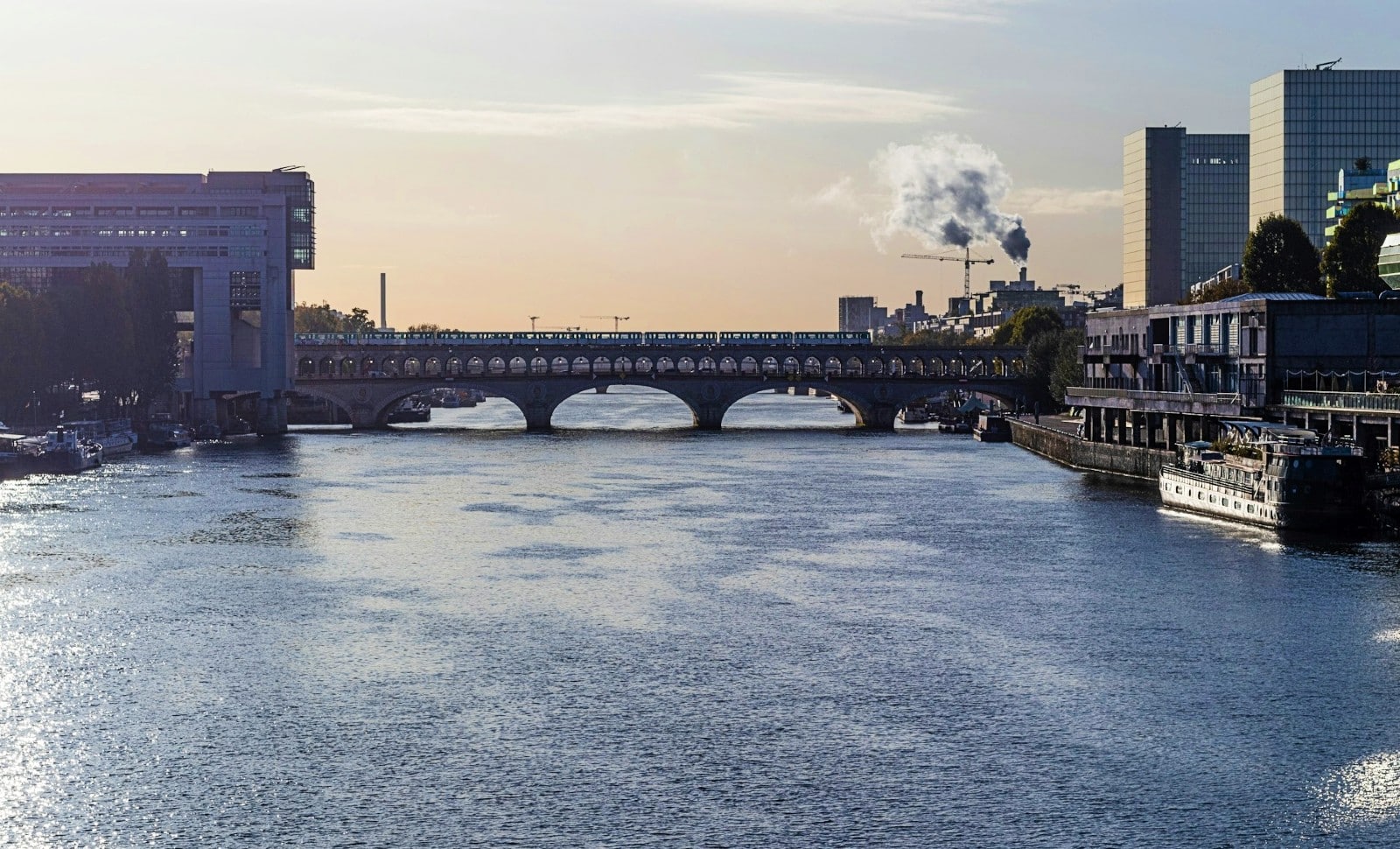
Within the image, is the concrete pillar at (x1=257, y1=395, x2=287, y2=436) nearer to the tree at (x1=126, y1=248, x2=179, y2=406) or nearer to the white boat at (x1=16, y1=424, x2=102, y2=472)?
the tree at (x1=126, y1=248, x2=179, y2=406)

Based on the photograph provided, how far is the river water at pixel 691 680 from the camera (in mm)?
39094

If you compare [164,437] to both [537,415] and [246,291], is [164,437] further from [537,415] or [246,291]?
[537,415]

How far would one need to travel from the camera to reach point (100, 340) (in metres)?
145

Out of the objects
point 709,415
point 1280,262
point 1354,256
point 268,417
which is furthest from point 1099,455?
point 268,417

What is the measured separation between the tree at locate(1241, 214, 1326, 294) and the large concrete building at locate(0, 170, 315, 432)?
92187 millimetres

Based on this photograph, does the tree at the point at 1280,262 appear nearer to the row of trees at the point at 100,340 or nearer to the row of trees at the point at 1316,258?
the row of trees at the point at 1316,258

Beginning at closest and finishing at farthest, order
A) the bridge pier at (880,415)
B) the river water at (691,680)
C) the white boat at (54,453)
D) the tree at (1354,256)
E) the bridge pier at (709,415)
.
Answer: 1. the river water at (691,680)
2. the white boat at (54,453)
3. the tree at (1354,256)
4. the bridge pier at (880,415)
5. the bridge pier at (709,415)

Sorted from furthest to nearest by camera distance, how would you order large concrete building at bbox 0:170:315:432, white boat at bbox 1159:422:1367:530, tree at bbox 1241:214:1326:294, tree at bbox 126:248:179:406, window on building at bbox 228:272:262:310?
1. window on building at bbox 228:272:262:310
2. large concrete building at bbox 0:170:315:432
3. tree at bbox 126:248:179:406
4. tree at bbox 1241:214:1326:294
5. white boat at bbox 1159:422:1367:530

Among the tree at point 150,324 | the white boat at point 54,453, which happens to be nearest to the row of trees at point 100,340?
the tree at point 150,324

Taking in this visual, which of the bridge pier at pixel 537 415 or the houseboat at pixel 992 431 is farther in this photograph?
the bridge pier at pixel 537 415

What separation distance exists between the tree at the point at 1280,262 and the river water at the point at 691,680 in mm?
60864

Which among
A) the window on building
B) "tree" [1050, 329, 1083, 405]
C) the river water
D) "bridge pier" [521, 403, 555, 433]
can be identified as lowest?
the river water

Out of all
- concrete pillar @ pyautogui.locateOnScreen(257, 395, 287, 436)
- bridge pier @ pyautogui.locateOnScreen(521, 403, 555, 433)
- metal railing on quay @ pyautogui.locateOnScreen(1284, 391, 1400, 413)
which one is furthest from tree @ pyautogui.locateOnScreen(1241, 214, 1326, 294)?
concrete pillar @ pyautogui.locateOnScreen(257, 395, 287, 436)

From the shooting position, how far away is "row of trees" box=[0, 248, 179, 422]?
13550 cm
